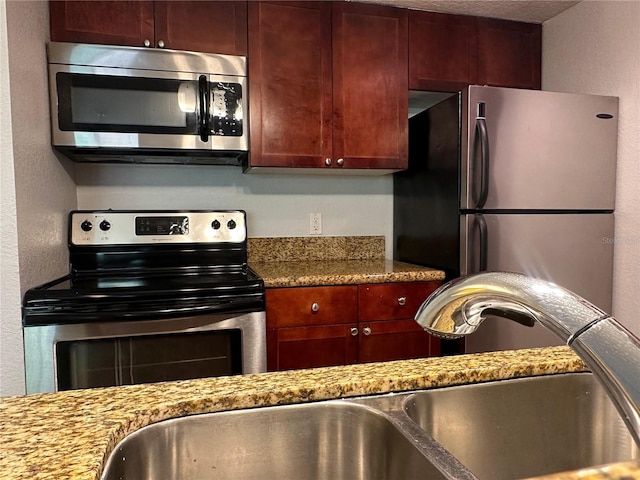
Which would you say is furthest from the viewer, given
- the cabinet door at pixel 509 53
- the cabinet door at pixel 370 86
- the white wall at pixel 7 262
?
the cabinet door at pixel 509 53

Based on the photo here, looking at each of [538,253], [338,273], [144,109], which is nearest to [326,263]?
[338,273]

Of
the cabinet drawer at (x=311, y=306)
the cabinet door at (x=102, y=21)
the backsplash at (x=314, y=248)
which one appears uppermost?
the cabinet door at (x=102, y=21)

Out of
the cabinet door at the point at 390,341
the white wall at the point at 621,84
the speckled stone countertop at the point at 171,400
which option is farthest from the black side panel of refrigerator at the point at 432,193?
the speckled stone countertop at the point at 171,400

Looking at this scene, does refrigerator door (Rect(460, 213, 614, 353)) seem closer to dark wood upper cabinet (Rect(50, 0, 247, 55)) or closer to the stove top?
the stove top

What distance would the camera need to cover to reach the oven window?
1.57 m

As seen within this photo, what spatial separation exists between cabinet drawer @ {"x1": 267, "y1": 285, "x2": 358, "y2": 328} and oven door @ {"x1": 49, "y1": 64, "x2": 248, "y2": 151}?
724 mm

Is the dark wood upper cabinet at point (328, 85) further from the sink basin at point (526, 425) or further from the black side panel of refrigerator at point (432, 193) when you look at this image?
the sink basin at point (526, 425)

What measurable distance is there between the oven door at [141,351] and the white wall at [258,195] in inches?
32.9

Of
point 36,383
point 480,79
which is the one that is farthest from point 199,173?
point 480,79

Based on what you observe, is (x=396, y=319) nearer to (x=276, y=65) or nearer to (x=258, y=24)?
(x=276, y=65)

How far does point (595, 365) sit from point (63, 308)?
1624 millimetres

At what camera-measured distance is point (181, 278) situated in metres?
1.94

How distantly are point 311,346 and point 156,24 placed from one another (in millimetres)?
1597

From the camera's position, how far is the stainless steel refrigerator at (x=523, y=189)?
1940 millimetres
